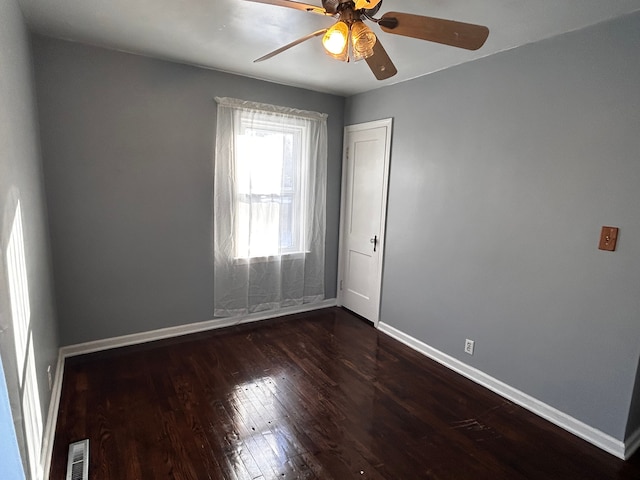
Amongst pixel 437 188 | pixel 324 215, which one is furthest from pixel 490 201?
pixel 324 215

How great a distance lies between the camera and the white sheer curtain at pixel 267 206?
3.26 metres

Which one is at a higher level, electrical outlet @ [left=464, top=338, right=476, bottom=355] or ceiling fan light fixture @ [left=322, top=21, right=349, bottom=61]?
ceiling fan light fixture @ [left=322, top=21, right=349, bottom=61]

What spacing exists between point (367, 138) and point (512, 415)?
2739mm

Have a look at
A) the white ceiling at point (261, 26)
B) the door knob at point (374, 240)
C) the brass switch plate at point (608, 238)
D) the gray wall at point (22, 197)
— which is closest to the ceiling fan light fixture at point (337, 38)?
the white ceiling at point (261, 26)

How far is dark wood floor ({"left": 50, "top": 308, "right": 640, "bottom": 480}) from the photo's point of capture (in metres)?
1.84

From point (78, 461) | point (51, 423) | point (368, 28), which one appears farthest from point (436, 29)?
point (51, 423)

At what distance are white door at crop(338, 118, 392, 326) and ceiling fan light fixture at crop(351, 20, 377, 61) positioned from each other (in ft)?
6.11

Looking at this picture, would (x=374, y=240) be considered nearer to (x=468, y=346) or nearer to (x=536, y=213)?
(x=468, y=346)

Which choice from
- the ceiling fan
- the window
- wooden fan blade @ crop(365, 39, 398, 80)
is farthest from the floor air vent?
wooden fan blade @ crop(365, 39, 398, 80)

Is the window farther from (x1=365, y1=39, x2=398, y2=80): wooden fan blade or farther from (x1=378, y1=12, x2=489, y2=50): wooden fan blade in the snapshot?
(x1=378, y1=12, x2=489, y2=50): wooden fan blade

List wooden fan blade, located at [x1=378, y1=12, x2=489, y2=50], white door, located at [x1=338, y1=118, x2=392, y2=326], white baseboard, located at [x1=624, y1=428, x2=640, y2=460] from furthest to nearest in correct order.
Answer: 1. white door, located at [x1=338, y1=118, x2=392, y2=326]
2. white baseboard, located at [x1=624, y1=428, x2=640, y2=460]
3. wooden fan blade, located at [x1=378, y1=12, x2=489, y2=50]

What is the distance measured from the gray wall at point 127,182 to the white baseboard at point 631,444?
10.7 ft

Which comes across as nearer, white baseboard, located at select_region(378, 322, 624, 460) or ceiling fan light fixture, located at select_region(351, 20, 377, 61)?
ceiling fan light fixture, located at select_region(351, 20, 377, 61)

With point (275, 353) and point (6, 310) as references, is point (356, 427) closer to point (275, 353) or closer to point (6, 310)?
point (275, 353)
